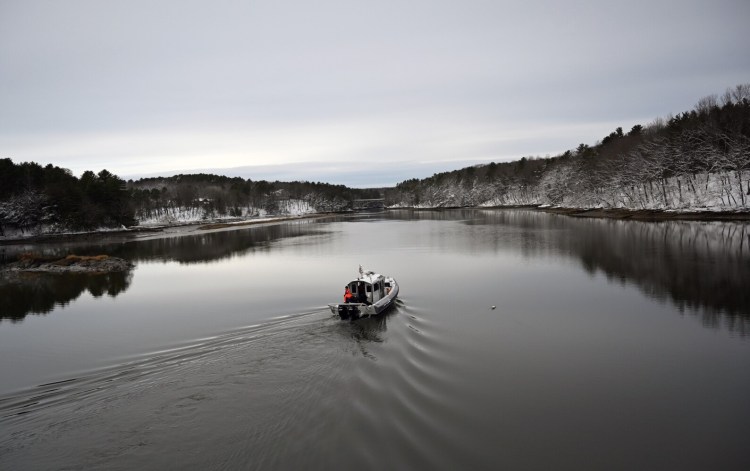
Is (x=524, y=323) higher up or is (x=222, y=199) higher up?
(x=222, y=199)

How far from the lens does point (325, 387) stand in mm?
12656

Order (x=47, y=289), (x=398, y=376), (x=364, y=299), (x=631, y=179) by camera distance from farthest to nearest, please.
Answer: (x=631, y=179) → (x=47, y=289) → (x=364, y=299) → (x=398, y=376)

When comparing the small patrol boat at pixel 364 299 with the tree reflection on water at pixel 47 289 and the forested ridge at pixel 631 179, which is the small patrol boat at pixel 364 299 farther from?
the forested ridge at pixel 631 179

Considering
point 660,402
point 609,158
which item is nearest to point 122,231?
point 660,402

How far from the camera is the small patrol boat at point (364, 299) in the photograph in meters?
19.8

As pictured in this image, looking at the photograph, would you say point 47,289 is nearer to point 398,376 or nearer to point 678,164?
point 398,376

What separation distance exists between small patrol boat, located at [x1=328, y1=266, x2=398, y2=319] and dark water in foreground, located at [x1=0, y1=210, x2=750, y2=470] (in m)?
0.68

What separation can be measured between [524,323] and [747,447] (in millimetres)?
10039

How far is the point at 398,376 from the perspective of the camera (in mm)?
13586

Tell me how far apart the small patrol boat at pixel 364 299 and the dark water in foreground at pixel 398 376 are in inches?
26.8

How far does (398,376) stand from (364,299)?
7.49 metres

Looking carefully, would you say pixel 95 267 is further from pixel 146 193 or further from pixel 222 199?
pixel 222 199

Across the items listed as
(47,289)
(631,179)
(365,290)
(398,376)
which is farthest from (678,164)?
A: (47,289)

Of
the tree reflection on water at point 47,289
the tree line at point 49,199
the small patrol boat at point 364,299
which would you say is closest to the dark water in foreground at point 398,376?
the tree reflection on water at point 47,289
